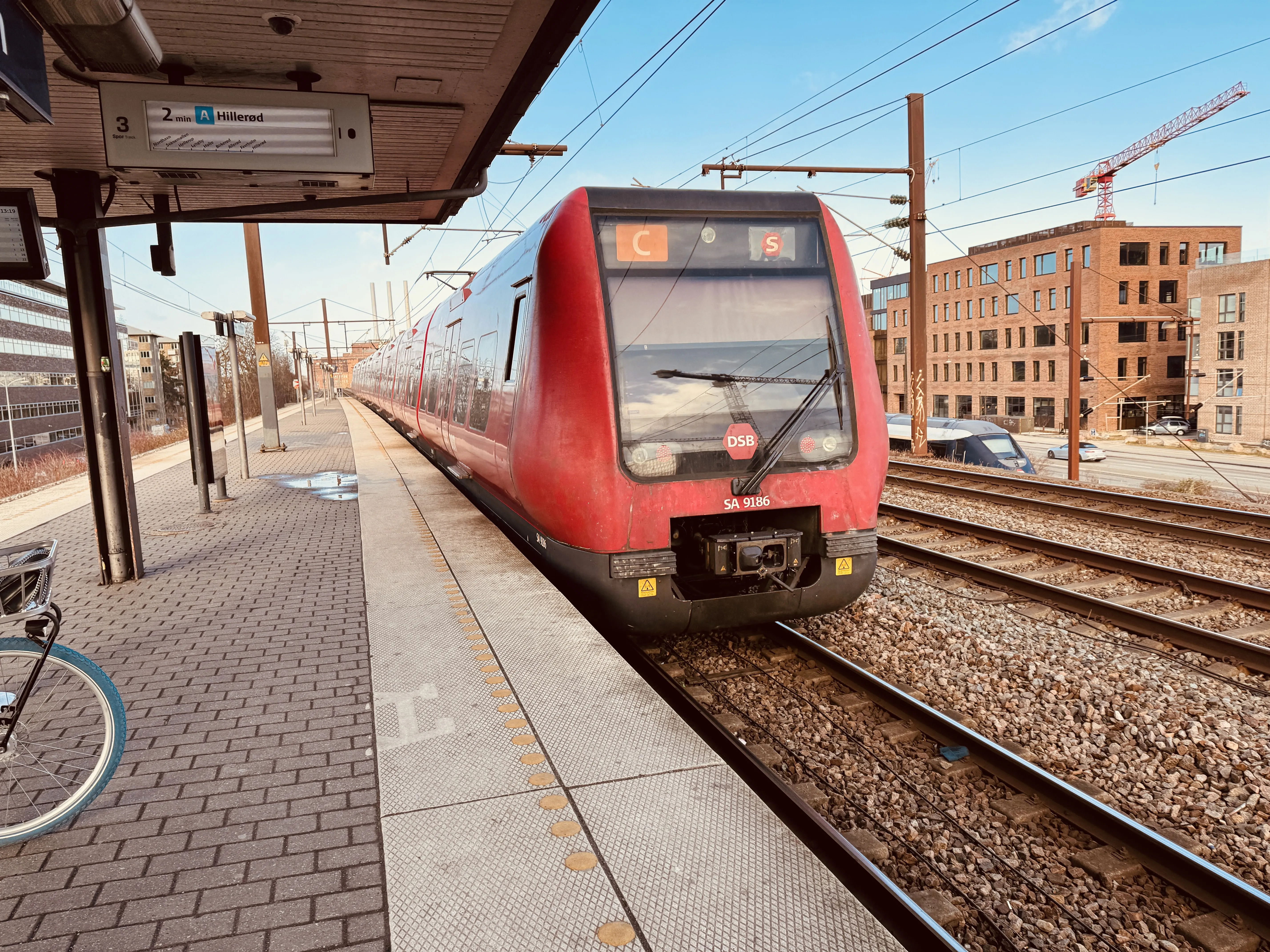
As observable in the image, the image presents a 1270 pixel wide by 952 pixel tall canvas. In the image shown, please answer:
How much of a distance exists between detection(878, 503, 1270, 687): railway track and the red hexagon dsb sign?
3006 mm

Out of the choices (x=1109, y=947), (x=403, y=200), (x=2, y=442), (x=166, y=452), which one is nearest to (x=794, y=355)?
(x=403, y=200)

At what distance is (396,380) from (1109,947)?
19163 mm

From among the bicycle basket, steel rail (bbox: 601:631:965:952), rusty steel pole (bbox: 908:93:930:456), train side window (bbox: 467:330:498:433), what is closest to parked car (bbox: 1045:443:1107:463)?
rusty steel pole (bbox: 908:93:930:456)

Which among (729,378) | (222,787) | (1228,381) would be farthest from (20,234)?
(1228,381)

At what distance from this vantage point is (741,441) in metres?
5.12

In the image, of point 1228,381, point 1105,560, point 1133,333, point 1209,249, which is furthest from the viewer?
point 1209,249

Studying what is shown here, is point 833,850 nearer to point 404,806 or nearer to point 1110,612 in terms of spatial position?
point 404,806

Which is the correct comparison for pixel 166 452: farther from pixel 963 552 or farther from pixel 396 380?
pixel 963 552

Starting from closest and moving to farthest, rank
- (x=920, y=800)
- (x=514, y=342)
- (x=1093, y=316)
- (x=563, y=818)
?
1. (x=563, y=818)
2. (x=920, y=800)
3. (x=514, y=342)
4. (x=1093, y=316)

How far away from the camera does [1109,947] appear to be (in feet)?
9.41

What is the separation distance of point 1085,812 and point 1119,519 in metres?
7.26

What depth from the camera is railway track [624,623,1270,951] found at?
2.91 metres

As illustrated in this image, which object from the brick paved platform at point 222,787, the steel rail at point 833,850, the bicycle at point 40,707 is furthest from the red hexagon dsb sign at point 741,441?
the bicycle at point 40,707

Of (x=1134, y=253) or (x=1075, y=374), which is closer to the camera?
(x=1075, y=374)
